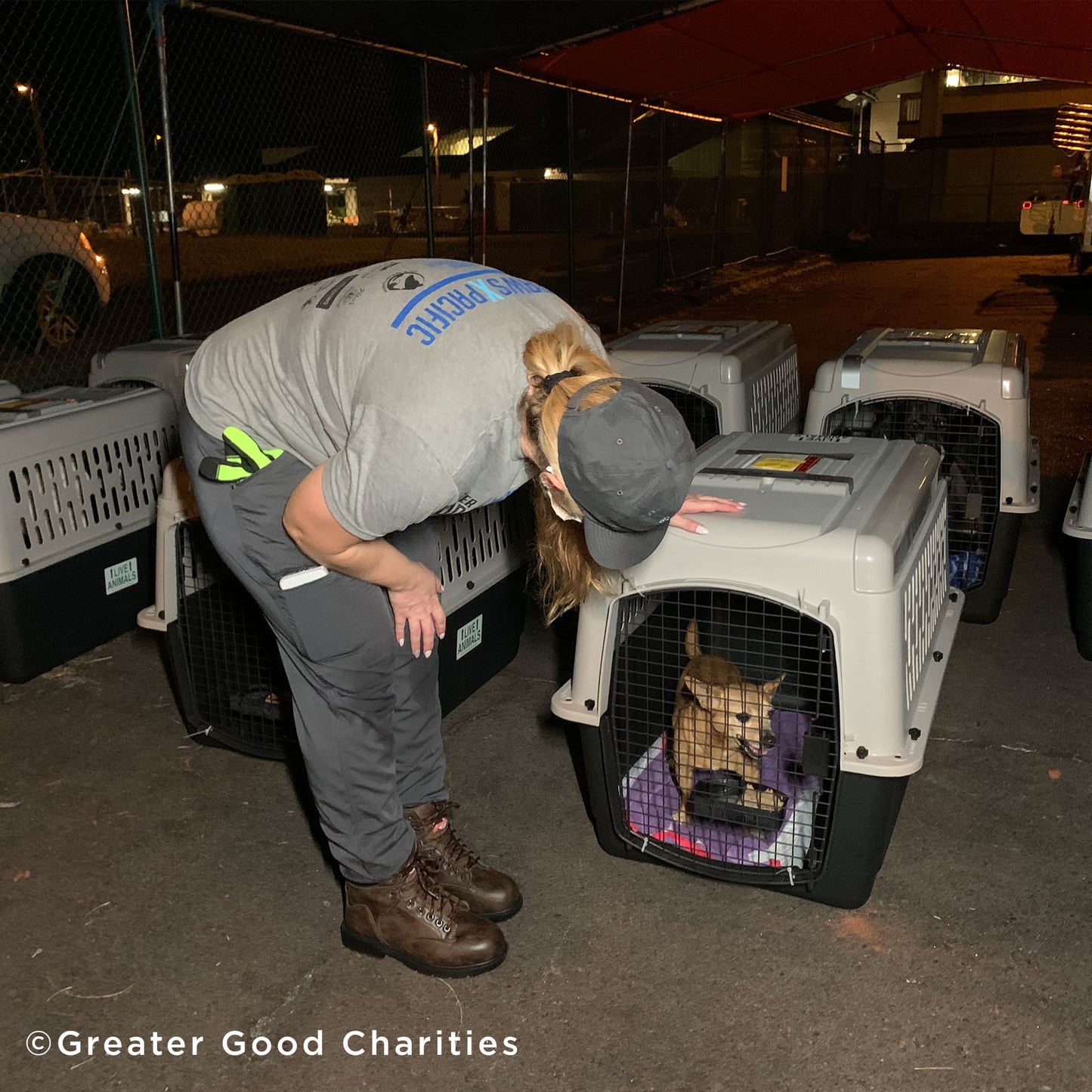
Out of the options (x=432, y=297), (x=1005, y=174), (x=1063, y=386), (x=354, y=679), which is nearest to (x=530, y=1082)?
(x=354, y=679)

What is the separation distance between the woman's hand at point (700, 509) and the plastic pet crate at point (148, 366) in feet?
6.64

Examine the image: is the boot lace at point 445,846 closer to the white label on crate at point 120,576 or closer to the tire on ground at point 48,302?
the white label on crate at point 120,576

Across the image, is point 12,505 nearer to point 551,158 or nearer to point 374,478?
point 374,478

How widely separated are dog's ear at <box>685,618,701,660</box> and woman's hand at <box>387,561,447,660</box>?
0.59m

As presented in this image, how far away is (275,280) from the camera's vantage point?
12789mm

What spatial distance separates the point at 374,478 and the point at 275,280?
1219 centimetres

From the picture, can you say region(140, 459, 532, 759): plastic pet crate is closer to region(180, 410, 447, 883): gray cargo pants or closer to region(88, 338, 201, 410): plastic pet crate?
region(180, 410, 447, 883): gray cargo pants

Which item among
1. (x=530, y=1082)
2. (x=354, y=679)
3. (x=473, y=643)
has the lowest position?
(x=530, y=1082)

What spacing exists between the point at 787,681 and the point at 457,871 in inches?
35.9

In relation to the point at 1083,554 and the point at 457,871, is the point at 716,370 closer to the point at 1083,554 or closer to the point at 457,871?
the point at 1083,554

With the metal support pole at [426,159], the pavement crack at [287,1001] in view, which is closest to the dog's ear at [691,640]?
the pavement crack at [287,1001]

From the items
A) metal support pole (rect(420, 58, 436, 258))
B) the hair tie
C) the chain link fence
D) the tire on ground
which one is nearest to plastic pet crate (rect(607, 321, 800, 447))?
the hair tie

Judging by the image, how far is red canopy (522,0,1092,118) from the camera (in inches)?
246

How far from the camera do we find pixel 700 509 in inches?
78.6
